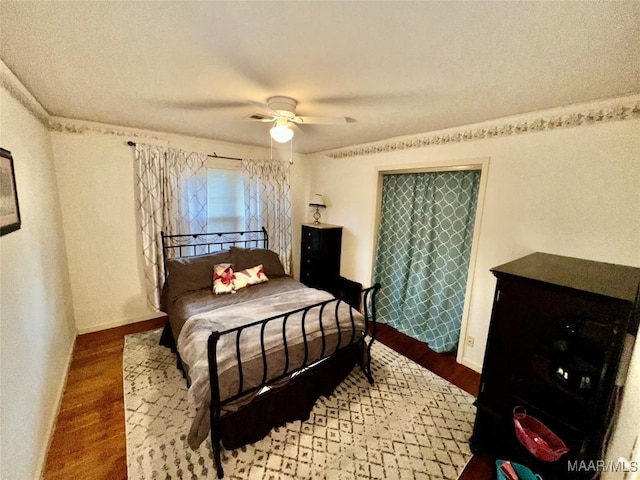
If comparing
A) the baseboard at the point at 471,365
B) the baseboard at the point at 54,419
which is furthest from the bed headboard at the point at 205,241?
the baseboard at the point at 471,365

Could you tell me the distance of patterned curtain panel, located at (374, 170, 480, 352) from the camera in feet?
8.66

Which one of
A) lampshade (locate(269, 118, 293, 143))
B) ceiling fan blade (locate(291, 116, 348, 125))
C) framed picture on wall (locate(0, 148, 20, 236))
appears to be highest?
ceiling fan blade (locate(291, 116, 348, 125))

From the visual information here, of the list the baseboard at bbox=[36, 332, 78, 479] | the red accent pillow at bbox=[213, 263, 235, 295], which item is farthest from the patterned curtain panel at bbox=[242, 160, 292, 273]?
the baseboard at bbox=[36, 332, 78, 479]

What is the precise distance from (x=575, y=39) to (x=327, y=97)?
125cm

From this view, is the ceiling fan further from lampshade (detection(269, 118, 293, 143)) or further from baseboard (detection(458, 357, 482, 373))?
baseboard (detection(458, 357, 482, 373))

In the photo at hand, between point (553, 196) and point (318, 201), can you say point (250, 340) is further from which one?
point (318, 201)

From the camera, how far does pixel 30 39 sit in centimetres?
120

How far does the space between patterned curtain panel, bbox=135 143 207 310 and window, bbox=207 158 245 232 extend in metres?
0.15

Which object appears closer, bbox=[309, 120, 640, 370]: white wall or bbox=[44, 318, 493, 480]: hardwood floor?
bbox=[44, 318, 493, 480]: hardwood floor

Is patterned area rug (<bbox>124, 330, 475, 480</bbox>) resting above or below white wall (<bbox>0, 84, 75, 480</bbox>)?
below

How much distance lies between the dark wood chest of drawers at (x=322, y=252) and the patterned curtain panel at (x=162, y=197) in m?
1.54

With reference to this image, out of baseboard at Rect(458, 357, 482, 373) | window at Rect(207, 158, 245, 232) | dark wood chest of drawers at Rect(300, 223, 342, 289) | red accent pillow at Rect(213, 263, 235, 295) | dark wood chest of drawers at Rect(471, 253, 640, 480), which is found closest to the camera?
dark wood chest of drawers at Rect(471, 253, 640, 480)

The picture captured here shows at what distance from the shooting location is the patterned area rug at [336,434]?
154 cm

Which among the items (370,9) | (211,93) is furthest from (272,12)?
(211,93)
